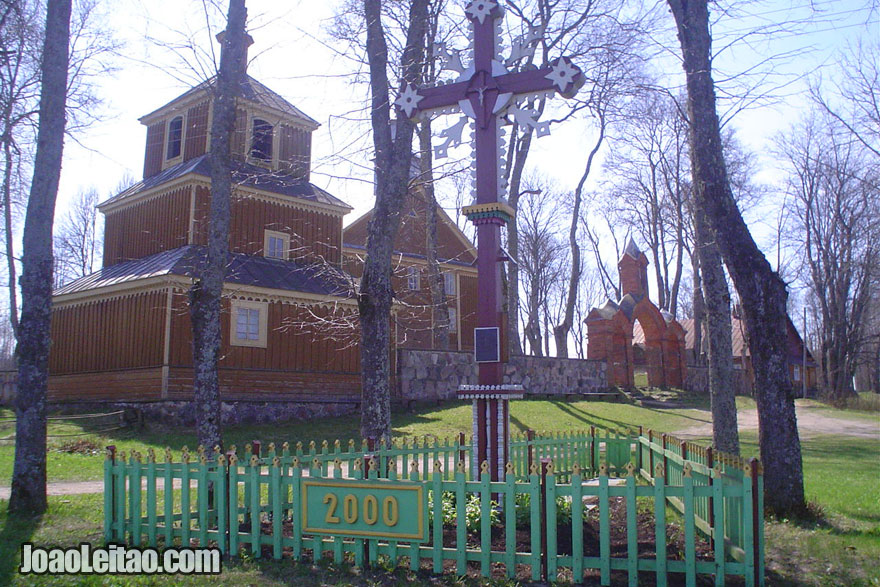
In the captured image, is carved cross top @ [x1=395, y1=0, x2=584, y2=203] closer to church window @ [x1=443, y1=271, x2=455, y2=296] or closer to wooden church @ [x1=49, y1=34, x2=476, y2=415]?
wooden church @ [x1=49, y1=34, x2=476, y2=415]

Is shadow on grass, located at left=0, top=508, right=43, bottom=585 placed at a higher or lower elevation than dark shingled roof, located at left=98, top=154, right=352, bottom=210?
lower

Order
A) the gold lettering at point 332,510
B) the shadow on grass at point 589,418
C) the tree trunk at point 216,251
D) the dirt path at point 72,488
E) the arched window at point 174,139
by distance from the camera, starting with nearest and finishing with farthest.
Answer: the gold lettering at point 332,510
the tree trunk at point 216,251
the dirt path at point 72,488
the shadow on grass at point 589,418
the arched window at point 174,139

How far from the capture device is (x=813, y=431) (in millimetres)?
23672

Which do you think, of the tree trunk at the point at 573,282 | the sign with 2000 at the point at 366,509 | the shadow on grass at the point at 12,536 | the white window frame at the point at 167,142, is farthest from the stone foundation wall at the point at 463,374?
the sign with 2000 at the point at 366,509

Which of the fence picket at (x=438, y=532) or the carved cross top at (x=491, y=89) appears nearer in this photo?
the fence picket at (x=438, y=532)

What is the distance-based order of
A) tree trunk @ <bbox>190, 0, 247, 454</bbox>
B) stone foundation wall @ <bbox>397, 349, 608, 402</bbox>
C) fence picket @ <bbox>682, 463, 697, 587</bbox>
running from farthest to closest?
stone foundation wall @ <bbox>397, 349, 608, 402</bbox>
tree trunk @ <bbox>190, 0, 247, 454</bbox>
fence picket @ <bbox>682, 463, 697, 587</bbox>

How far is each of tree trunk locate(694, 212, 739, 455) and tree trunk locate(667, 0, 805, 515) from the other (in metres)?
2.11

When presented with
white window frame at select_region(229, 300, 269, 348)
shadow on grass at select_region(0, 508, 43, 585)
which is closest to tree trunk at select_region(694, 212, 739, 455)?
shadow on grass at select_region(0, 508, 43, 585)

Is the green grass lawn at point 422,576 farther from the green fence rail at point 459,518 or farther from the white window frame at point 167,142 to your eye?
the white window frame at point 167,142

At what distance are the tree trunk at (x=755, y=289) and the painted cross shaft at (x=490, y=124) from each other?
7.91ft

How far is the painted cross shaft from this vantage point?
764 cm

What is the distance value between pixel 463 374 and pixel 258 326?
23.3 feet

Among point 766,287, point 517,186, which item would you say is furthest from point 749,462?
point 517,186

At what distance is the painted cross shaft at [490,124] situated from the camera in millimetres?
7645
